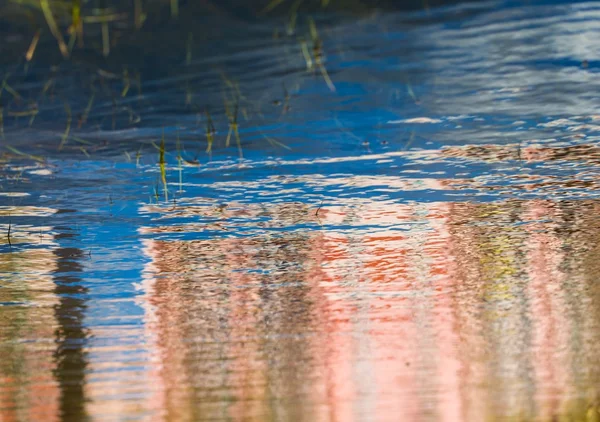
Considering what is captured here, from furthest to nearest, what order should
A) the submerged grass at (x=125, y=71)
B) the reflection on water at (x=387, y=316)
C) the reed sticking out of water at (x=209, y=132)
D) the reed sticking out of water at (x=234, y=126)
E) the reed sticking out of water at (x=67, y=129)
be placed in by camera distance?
the submerged grass at (x=125, y=71) → the reed sticking out of water at (x=67, y=129) → the reed sticking out of water at (x=234, y=126) → the reed sticking out of water at (x=209, y=132) → the reflection on water at (x=387, y=316)

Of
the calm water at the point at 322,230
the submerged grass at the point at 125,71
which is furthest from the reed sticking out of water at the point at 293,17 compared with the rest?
the calm water at the point at 322,230

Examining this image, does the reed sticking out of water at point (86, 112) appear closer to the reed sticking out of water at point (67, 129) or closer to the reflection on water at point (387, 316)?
the reed sticking out of water at point (67, 129)

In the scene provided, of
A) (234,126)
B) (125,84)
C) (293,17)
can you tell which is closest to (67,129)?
(125,84)

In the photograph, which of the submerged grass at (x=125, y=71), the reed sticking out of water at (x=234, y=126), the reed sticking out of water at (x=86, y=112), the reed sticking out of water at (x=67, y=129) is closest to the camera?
the reed sticking out of water at (x=234, y=126)

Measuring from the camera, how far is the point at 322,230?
181 inches

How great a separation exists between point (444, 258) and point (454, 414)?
1583 millimetres

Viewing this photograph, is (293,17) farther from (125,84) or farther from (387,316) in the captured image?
(387,316)

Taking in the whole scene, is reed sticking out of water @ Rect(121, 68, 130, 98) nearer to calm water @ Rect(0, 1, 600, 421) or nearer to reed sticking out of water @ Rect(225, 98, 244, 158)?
calm water @ Rect(0, 1, 600, 421)

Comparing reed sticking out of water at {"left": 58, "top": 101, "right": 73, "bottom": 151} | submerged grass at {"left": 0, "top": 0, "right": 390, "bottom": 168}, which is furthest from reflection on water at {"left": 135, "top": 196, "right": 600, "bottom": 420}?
reed sticking out of water at {"left": 58, "top": 101, "right": 73, "bottom": 151}

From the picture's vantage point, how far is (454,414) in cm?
250

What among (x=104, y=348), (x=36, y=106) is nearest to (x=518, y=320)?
(x=104, y=348)

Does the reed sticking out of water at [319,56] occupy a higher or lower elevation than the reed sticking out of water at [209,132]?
higher

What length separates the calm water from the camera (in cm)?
283

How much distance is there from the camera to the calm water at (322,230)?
2.83 m
